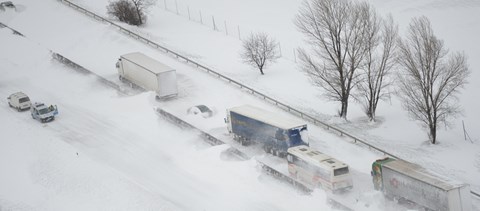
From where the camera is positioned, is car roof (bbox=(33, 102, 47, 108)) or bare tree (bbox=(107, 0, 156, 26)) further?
bare tree (bbox=(107, 0, 156, 26))

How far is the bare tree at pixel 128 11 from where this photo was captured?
7056 cm

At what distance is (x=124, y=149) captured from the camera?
1624 inches

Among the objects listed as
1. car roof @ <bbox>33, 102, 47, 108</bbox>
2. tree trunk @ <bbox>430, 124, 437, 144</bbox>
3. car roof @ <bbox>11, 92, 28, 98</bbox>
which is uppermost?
car roof @ <bbox>11, 92, 28, 98</bbox>

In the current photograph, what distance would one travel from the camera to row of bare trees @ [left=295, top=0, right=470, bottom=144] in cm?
4203

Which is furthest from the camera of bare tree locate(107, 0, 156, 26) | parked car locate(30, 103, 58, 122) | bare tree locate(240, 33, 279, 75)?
bare tree locate(107, 0, 156, 26)

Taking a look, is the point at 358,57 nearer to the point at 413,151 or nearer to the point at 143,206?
the point at 413,151

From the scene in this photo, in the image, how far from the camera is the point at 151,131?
44.1m

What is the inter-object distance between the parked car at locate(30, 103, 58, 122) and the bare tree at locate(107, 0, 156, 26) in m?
27.3

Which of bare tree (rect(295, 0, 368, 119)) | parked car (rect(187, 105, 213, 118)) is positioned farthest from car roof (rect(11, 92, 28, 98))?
bare tree (rect(295, 0, 368, 119))

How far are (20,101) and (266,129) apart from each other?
867 inches

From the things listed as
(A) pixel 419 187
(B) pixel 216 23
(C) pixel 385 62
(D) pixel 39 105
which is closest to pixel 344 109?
(C) pixel 385 62

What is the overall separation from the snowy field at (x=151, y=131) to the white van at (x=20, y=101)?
71 cm

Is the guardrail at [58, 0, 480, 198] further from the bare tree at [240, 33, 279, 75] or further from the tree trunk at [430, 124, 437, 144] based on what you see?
the bare tree at [240, 33, 279, 75]

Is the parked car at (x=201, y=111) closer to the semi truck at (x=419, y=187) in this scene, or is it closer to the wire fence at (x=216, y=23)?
the semi truck at (x=419, y=187)
